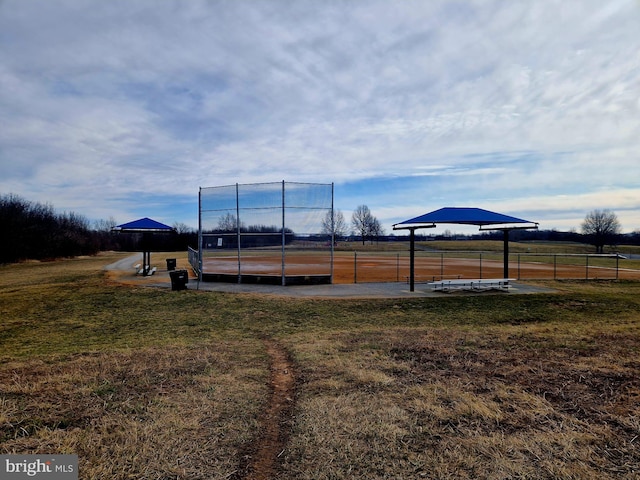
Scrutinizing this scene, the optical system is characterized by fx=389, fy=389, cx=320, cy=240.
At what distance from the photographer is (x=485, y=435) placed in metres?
3.47

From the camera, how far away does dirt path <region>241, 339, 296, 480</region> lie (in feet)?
9.95

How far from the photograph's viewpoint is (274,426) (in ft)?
12.4

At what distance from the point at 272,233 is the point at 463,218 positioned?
749 cm

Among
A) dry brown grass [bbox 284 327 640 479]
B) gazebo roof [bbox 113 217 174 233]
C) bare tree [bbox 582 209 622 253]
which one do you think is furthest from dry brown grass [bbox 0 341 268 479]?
bare tree [bbox 582 209 622 253]

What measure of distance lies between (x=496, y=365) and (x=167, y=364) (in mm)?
4675

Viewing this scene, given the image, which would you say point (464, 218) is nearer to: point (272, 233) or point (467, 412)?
point (272, 233)

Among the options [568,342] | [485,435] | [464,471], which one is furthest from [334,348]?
[568,342]

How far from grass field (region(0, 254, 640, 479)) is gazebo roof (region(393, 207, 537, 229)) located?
6358mm

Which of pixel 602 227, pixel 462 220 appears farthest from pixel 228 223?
pixel 602 227

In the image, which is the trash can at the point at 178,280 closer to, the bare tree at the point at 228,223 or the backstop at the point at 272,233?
the backstop at the point at 272,233

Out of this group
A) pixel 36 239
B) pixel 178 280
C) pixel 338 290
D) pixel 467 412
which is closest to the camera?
pixel 467 412

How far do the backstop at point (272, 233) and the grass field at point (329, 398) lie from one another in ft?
22.9

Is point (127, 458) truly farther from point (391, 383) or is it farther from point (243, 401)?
point (391, 383)

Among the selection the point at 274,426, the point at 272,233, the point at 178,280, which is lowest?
the point at 274,426
